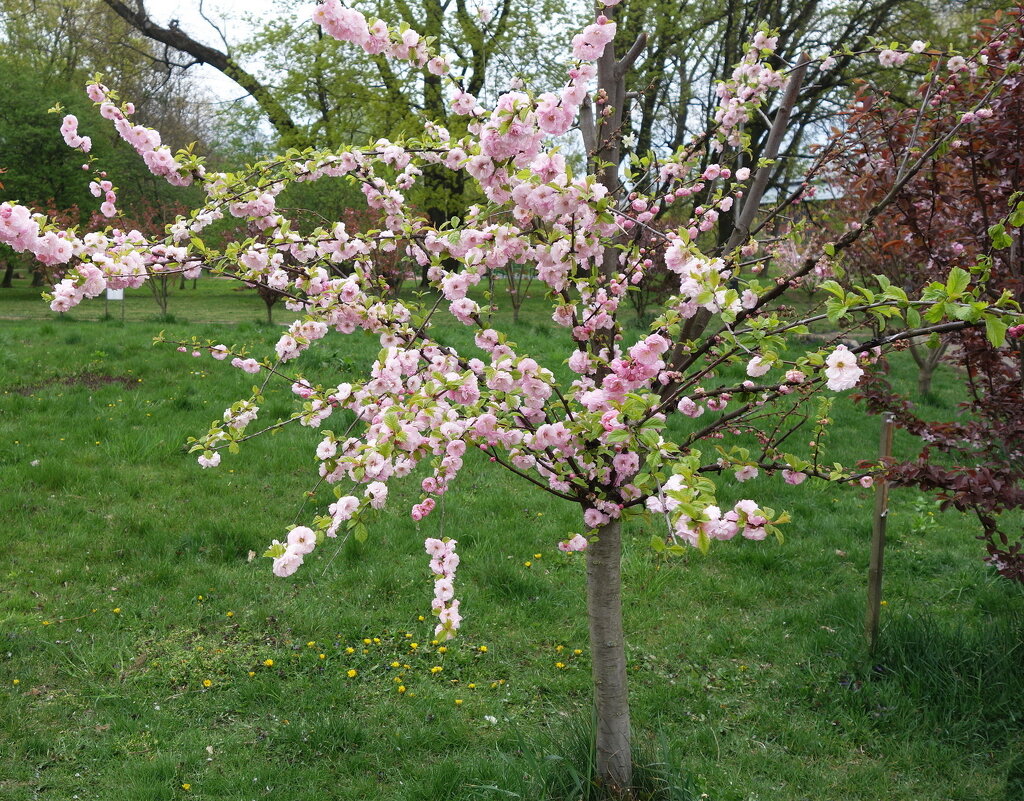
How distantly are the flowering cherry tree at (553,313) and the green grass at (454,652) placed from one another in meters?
0.85

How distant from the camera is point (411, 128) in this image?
15836mm

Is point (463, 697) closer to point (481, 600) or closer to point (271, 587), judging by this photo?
point (481, 600)

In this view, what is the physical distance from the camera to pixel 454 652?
3.72 meters

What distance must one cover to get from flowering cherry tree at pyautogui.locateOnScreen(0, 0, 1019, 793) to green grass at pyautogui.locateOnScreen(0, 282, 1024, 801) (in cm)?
85

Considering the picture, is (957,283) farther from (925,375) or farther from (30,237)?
(925,375)

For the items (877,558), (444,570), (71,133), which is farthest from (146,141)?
(877,558)

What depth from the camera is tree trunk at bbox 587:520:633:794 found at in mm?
2500

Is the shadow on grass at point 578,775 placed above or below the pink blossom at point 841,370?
below

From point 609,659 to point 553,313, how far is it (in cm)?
119

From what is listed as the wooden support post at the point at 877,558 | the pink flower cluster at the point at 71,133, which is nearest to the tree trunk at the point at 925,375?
the wooden support post at the point at 877,558

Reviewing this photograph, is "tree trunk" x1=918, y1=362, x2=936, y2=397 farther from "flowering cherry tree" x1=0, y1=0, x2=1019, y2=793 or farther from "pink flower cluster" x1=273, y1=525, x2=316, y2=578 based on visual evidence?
"pink flower cluster" x1=273, y1=525, x2=316, y2=578

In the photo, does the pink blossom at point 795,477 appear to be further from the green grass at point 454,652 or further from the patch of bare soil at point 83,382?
the patch of bare soil at point 83,382

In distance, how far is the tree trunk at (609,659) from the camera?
2.50m

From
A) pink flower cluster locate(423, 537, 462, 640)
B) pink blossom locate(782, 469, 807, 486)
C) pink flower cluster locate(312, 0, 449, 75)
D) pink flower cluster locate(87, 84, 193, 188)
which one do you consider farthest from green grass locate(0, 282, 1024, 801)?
pink flower cluster locate(312, 0, 449, 75)
